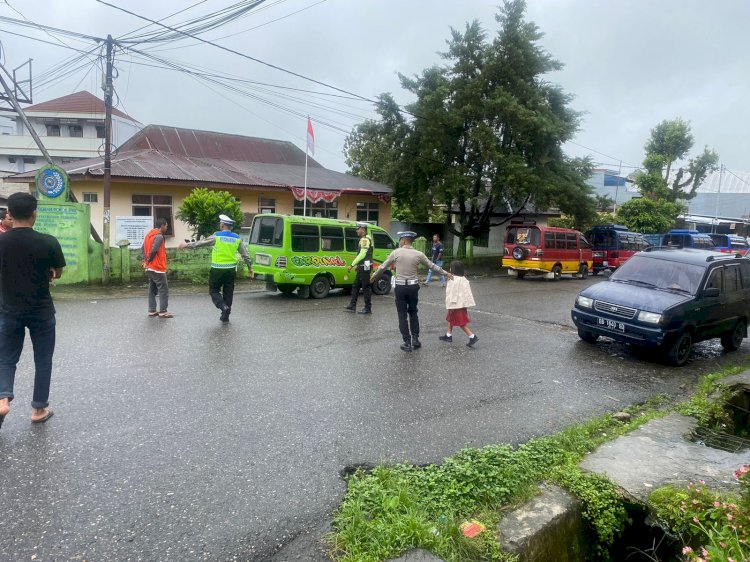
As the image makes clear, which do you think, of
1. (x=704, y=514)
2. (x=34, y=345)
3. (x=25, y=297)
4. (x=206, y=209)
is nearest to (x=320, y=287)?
(x=206, y=209)

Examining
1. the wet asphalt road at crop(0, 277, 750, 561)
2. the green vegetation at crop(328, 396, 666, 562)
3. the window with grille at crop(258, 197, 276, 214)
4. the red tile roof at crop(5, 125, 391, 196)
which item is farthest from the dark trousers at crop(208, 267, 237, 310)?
the window with grille at crop(258, 197, 276, 214)

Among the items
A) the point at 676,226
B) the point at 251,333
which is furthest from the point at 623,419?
the point at 676,226

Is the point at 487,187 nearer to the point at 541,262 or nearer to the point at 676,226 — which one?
the point at 541,262

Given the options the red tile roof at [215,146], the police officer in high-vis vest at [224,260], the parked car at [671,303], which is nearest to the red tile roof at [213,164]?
the red tile roof at [215,146]

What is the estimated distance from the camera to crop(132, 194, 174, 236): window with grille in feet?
62.6

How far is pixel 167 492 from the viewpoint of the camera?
3408 millimetres

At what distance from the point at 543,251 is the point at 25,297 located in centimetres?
1808

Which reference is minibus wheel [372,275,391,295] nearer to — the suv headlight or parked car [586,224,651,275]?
the suv headlight

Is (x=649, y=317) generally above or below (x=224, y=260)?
below

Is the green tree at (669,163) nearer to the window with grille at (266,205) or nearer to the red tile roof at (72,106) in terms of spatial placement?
the window with grille at (266,205)

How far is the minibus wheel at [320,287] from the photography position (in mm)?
12508

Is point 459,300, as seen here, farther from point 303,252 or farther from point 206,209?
point 206,209

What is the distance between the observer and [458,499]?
3418 mm

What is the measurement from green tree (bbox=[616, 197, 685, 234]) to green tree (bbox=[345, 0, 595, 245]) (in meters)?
10.8
